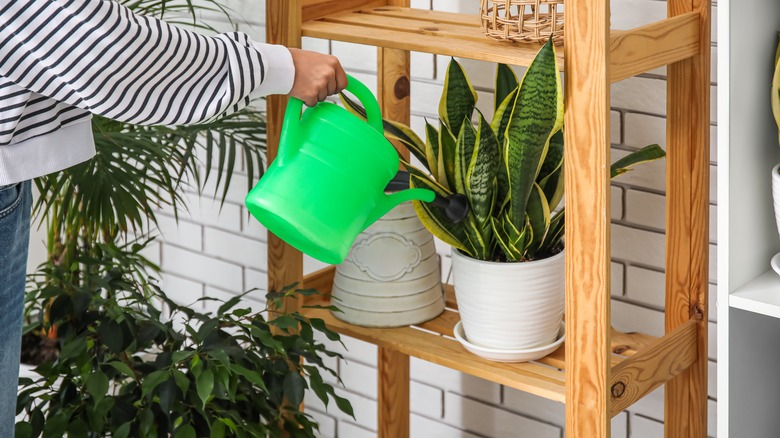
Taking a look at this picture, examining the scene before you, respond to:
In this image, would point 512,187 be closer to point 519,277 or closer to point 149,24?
point 519,277

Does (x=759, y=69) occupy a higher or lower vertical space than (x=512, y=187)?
higher

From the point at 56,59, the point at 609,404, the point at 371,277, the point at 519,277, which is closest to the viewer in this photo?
the point at 56,59

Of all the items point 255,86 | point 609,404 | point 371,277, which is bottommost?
point 609,404

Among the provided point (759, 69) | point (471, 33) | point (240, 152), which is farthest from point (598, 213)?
point (240, 152)

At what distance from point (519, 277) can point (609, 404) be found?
8.6 inches

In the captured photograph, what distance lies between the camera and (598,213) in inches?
48.6

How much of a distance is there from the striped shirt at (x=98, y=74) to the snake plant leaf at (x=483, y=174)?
0.29 metres

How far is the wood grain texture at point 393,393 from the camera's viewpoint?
1.93 meters

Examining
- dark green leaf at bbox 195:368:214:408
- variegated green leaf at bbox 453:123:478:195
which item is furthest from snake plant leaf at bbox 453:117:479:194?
dark green leaf at bbox 195:368:214:408

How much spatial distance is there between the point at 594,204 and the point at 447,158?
29 centimetres

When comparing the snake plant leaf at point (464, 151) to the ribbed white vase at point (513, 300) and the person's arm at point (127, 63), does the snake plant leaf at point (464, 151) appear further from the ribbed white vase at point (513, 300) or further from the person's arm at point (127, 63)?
the person's arm at point (127, 63)

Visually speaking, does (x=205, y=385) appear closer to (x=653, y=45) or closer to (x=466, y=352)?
(x=466, y=352)

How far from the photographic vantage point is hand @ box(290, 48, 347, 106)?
122cm

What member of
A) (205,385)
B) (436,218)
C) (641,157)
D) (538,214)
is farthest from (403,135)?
(205,385)
